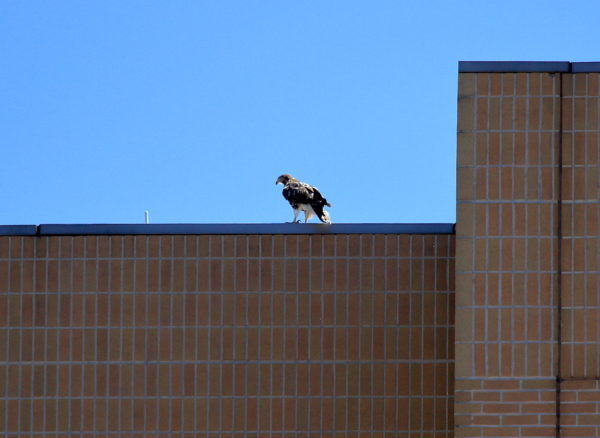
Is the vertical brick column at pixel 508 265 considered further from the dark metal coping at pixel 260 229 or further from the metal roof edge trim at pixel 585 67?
the dark metal coping at pixel 260 229

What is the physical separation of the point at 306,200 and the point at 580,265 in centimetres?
278

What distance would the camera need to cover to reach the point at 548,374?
9273mm

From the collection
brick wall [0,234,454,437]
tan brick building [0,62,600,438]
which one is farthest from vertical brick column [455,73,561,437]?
brick wall [0,234,454,437]

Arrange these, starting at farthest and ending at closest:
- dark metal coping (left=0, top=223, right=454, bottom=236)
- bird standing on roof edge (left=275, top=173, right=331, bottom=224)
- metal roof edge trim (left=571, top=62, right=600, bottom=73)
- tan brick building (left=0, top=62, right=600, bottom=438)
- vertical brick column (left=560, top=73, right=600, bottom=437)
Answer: bird standing on roof edge (left=275, top=173, right=331, bottom=224) < dark metal coping (left=0, top=223, right=454, bottom=236) < tan brick building (left=0, top=62, right=600, bottom=438) < metal roof edge trim (left=571, top=62, right=600, bottom=73) < vertical brick column (left=560, top=73, right=600, bottom=437)

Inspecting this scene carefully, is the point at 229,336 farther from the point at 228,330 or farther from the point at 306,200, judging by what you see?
the point at 306,200

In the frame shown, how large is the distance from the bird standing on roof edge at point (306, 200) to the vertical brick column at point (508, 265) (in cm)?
194

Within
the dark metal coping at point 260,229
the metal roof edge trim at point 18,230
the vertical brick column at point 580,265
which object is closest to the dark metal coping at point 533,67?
the vertical brick column at point 580,265

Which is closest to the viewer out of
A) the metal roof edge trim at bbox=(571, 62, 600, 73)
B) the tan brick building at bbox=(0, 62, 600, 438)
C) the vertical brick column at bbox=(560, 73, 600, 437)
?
the vertical brick column at bbox=(560, 73, 600, 437)

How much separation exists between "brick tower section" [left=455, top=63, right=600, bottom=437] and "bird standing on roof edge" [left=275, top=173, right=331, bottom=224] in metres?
1.97

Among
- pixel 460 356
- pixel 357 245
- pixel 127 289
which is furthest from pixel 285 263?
pixel 460 356

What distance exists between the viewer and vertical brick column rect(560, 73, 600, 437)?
925 centimetres

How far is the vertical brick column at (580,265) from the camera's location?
9250 millimetres

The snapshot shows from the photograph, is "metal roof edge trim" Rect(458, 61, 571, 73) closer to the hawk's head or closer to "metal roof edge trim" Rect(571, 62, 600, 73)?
"metal roof edge trim" Rect(571, 62, 600, 73)

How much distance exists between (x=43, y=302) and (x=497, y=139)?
13.8 ft
